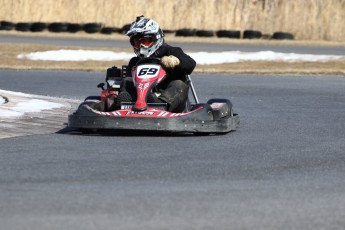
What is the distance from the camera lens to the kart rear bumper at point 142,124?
35.1 feet

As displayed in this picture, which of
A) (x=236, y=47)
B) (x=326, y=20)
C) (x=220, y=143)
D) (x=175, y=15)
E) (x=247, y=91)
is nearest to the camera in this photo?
(x=220, y=143)

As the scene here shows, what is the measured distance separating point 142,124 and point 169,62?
94cm

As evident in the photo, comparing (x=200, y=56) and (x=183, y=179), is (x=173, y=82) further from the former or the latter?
(x=200, y=56)

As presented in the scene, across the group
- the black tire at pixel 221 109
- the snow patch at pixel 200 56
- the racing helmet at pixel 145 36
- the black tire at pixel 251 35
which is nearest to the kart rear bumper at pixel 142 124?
the black tire at pixel 221 109

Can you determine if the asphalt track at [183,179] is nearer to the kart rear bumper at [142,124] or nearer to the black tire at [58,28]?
the kart rear bumper at [142,124]

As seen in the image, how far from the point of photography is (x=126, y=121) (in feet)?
35.2

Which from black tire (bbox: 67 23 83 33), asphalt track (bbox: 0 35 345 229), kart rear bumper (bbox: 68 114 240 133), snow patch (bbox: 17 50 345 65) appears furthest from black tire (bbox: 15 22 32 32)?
kart rear bumper (bbox: 68 114 240 133)

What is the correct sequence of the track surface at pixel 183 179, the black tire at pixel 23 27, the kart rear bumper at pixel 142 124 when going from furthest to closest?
the black tire at pixel 23 27, the kart rear bumper at pixel 142 124, the track surface at pixel 183 179

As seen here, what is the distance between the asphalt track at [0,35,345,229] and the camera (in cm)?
605

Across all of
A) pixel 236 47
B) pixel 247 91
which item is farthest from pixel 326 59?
pixel 247 91

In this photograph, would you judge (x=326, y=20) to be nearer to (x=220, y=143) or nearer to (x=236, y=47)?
(x=236, y=47)

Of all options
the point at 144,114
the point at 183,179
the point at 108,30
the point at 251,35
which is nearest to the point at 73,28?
the point at 108,30

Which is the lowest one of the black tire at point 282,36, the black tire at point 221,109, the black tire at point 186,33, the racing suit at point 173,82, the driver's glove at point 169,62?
the black tire at point 186,33

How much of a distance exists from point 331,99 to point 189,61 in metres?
5.69
